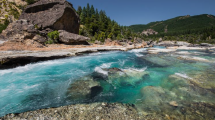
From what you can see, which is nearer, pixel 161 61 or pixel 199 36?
pixel 161 61

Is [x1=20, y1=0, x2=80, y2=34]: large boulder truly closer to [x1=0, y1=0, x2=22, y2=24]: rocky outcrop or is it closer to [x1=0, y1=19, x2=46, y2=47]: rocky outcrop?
[x1=0, y1=0, x2=22, y2=24]: rocky outcrop

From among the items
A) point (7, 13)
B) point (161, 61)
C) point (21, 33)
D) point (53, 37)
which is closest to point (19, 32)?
point (21, 33)

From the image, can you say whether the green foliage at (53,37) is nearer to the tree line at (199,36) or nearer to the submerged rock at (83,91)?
the submerged rock at (83,91)

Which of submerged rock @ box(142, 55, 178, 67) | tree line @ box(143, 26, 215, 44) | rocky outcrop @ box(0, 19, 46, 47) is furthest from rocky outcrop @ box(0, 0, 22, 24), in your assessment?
tree line @ box(143, 26, 215, 44)

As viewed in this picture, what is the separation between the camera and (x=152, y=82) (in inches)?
254

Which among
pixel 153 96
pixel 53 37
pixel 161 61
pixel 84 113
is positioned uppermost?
pixel 53 37

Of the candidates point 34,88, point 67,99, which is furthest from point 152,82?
point 34,88

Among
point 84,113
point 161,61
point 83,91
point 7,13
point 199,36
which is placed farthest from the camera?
point 199,36

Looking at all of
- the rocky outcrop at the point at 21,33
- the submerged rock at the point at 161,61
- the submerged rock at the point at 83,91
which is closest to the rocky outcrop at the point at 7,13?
the rocky outcrop at the point at 21,33

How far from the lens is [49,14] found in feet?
78.2

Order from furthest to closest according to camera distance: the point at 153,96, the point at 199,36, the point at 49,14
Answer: the point at 199,36 < the point at 49,14 < the point at 153,96

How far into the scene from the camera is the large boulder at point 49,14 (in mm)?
23016

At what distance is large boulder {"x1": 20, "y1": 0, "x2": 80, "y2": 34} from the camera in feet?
75.5

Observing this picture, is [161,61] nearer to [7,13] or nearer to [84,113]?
[84,113]
